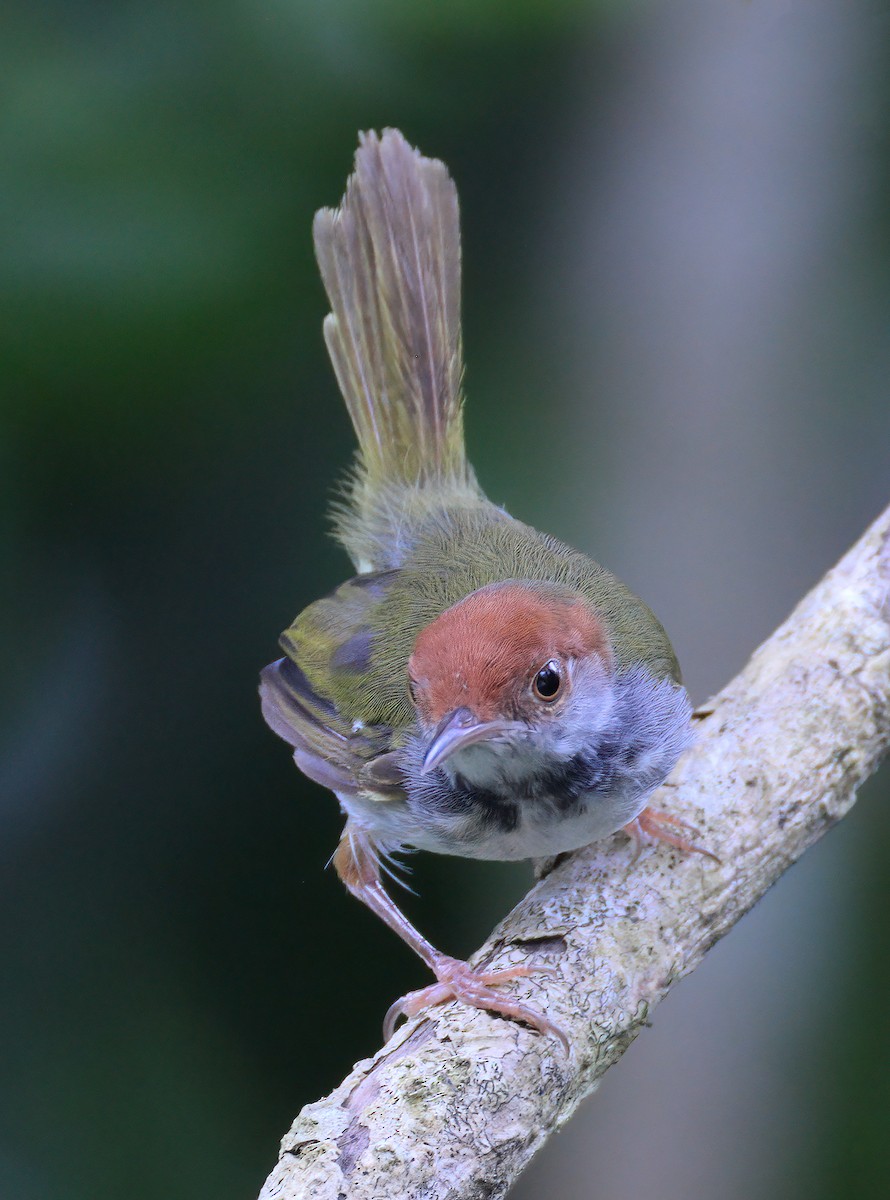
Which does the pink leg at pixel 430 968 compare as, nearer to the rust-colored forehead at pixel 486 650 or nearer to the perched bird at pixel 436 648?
the perched bird at pixel 436 648

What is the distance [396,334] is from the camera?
2.09 m

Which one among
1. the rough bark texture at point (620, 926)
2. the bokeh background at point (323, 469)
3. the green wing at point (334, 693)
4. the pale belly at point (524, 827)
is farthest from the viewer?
the bokeh background at point (323, 469)

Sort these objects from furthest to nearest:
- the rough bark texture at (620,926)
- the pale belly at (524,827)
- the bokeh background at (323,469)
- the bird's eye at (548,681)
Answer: the bokeh background at (323,469) → the pale belly at (524,827) → the bird's eye at (548,681) → the rough bark texture at (620,926)

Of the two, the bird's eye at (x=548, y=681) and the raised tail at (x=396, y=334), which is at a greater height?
the raised tail at (x=396, y=334)

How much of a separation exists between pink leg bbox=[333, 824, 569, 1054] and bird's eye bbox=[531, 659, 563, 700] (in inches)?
15.5

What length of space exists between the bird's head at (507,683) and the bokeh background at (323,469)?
864mm

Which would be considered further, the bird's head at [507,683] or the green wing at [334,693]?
the green wing at [334,693]

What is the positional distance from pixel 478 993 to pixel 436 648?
458 mm

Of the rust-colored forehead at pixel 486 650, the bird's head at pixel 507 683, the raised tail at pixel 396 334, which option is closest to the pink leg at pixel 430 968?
the bird's head at pixel 507 683

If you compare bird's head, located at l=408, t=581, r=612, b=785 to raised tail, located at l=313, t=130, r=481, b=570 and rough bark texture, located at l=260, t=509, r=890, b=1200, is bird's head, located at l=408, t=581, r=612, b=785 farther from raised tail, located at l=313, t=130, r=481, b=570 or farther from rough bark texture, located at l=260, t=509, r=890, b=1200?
raised tail, located at l=313, t=130, r=481, b=570

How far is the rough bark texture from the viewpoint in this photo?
122cm

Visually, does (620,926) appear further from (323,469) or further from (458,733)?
(323,469)

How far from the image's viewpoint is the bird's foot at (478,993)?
1401 millimetres

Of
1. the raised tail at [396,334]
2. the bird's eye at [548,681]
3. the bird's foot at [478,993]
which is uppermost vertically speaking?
the raised tail at [396,334]
